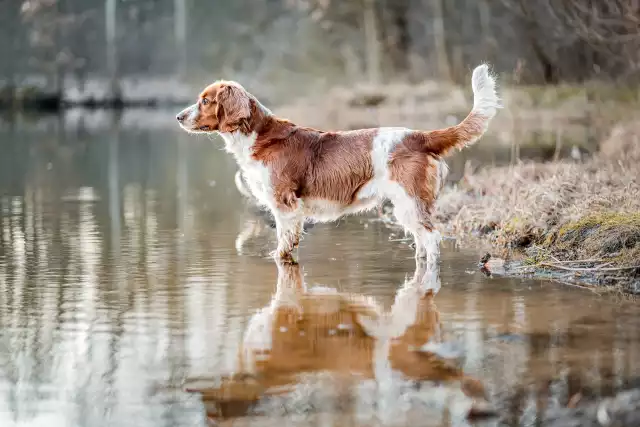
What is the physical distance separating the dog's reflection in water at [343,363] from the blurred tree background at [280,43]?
83.9 feet

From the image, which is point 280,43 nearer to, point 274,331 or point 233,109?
point 233,109

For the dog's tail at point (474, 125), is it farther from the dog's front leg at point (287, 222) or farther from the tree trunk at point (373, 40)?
the tree trunk at point (373, 40)

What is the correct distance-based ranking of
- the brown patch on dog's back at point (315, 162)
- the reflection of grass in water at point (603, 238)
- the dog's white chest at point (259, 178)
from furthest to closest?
the dog's white chest at point (259, 178), the brown patch on dog's back at point (315, 162), the reflection of grass in water at point (603, 238)

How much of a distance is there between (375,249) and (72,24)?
176ft

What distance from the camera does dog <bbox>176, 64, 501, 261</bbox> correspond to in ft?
30.1

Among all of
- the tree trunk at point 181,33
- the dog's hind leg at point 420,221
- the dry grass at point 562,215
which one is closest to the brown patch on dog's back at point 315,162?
the dog's hind leg at point 420,221

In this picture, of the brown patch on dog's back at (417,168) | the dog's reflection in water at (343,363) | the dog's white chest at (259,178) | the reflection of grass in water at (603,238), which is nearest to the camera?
the dog's reflection in water at (343,363)

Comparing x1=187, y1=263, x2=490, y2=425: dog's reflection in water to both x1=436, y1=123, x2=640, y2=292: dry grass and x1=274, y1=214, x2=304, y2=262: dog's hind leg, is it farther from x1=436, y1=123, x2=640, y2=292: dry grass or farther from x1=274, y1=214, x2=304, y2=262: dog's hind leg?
x1=274, y1=214, x2=304, y2=262: dog's hind leg

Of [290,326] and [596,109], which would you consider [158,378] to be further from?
[596,109]

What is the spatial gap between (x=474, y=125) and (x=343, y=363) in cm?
371

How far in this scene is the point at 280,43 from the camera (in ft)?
215

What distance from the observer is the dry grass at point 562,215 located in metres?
8.36

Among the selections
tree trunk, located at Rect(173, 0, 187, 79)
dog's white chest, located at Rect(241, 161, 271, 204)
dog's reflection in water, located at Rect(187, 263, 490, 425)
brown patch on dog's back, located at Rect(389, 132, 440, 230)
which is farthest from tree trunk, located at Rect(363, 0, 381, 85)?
dog's reflection in water, located at Rect(187, 263, 490, 425)

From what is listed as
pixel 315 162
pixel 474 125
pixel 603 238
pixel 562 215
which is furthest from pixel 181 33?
pixel 603 238
